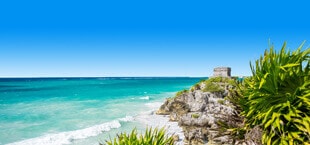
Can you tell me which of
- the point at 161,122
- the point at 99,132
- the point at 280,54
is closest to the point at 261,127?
the point at 280,54

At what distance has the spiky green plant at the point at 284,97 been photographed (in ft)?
19.9

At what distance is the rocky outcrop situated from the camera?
16.9 m

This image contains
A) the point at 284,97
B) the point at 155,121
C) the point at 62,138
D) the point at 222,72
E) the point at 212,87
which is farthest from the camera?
the point at 222,72

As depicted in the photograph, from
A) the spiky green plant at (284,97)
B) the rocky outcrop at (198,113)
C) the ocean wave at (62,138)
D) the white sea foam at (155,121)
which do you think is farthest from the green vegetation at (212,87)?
the spiky green plant at (284,97)

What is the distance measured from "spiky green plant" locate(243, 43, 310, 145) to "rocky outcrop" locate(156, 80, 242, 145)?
1179 mm

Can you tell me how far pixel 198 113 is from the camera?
72.0ft

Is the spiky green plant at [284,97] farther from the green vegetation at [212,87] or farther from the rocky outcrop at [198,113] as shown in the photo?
the green vegetation at [212,87]

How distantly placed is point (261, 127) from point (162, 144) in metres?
2.20

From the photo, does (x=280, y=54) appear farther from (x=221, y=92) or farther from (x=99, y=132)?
(x=221, y=92)

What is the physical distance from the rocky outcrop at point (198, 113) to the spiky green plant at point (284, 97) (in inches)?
46.4

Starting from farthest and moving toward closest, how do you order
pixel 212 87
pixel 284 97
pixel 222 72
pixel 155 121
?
pixel 222 72
pixel 212 87
pixel 155 121
pixel 284 97

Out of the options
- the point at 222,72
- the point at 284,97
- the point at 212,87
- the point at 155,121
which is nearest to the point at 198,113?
the point at 155,121

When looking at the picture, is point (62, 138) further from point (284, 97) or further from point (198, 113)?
point (284, 97)

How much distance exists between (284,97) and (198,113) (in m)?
15.9
